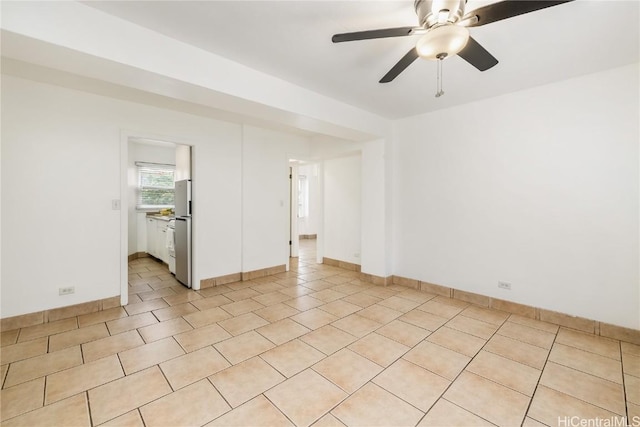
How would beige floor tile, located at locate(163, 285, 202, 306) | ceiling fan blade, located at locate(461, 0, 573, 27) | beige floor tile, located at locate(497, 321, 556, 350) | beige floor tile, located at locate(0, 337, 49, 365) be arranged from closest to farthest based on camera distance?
1. ceiling fan blade, located at locate(461, 0, 573, 27)
2. beige floor tile, located at locate(0, 337, 49, 365)
3. beige floor tile, located at locate(497, 321, 556, 350)
4. beige floor tile, located at locate(163, 285, 202, 306)

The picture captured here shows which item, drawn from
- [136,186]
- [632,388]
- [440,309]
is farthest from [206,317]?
[136,186]

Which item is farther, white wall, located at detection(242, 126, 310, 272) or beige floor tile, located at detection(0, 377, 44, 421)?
white wall, located at detection(242, 126, 310, 272)

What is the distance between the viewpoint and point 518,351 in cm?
239

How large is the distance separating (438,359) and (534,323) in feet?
4.89

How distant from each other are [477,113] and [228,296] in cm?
404

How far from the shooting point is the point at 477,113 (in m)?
3.41

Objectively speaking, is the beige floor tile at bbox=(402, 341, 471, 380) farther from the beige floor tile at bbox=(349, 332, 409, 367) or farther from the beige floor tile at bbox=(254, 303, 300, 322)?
the beige floor tile at bbox=(254, 303, 300, 322)

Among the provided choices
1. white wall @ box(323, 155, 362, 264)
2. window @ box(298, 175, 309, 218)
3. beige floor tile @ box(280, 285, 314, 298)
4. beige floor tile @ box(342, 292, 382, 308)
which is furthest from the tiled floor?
window @ box(298, 175, 309, 218)

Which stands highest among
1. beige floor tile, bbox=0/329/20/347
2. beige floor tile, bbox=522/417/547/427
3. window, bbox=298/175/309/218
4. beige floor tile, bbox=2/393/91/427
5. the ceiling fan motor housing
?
the ceiling fan motor housing

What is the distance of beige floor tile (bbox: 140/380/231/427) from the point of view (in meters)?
1.60

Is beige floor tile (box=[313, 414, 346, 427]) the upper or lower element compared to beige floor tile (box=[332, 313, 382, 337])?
lower

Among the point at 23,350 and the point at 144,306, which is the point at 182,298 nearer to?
the point at 144,306

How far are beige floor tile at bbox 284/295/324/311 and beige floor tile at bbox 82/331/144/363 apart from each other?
1.61 meters

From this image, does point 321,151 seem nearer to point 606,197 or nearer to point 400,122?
point 400,122
